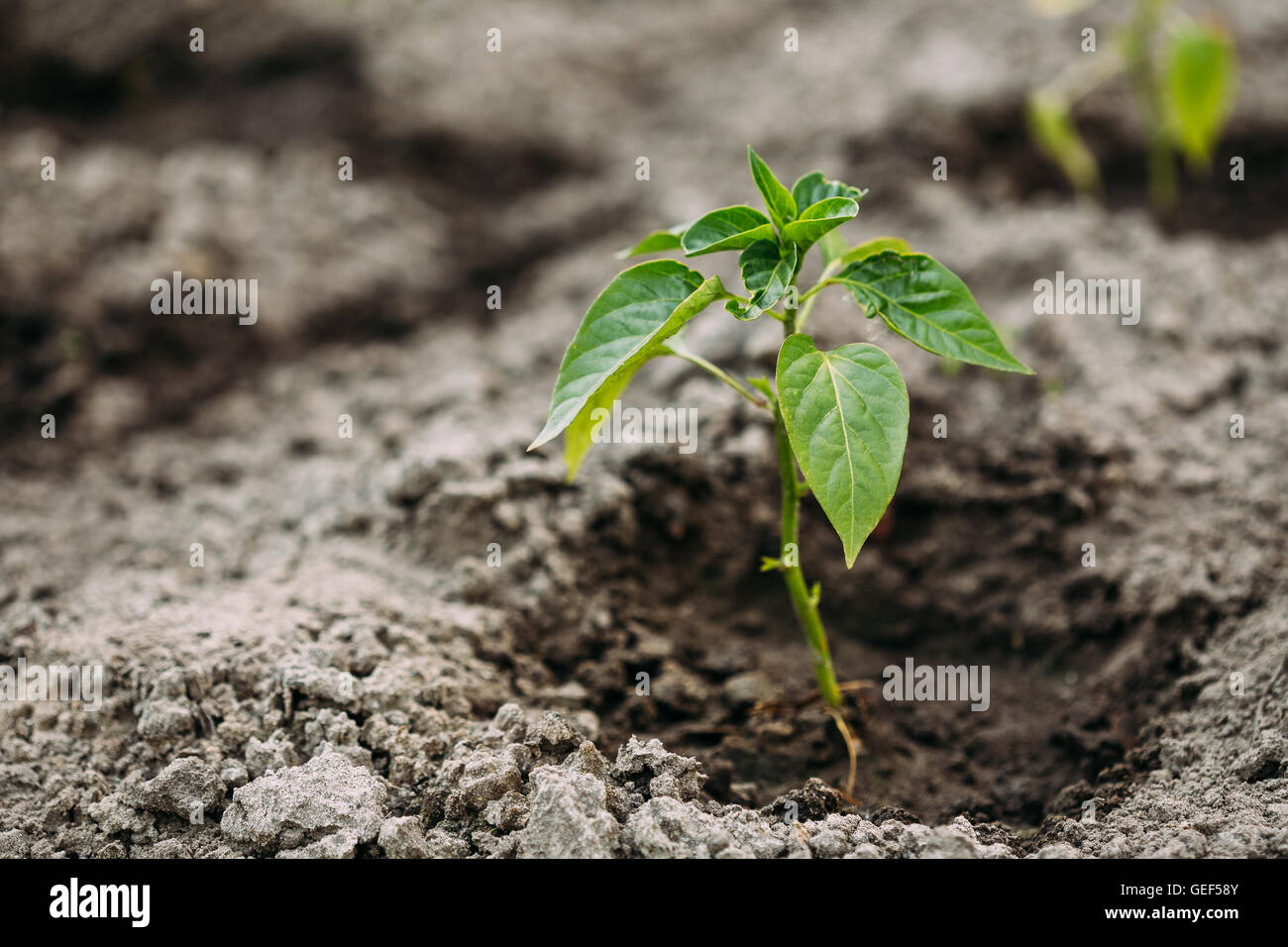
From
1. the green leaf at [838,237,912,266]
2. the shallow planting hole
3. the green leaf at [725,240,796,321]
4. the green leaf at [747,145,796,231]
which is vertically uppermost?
the green leaf at [747,145,796,231]

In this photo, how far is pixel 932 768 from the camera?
6.05 ft

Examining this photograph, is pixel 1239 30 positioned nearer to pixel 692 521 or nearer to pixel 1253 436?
pixel 1253 436

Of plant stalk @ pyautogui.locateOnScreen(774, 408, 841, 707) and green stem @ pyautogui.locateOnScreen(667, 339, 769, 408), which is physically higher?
green stem @ pyautogui.locateOnScreen(667, 339, 769, 408)

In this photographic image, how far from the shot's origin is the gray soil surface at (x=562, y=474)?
1.57 m

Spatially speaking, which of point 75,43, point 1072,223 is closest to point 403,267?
point 75,43

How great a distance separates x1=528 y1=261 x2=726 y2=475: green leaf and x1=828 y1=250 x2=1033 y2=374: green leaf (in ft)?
0.89

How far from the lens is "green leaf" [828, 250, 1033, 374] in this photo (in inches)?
57.7

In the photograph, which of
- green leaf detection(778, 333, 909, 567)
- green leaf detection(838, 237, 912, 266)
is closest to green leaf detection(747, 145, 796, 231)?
green leaf detection(838, 237, 912, 266)

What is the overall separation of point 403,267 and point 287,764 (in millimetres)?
2174

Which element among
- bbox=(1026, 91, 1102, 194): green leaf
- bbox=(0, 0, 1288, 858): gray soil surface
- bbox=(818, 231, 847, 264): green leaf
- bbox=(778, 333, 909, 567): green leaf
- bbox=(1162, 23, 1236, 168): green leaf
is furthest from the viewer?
bbox=(1026, 91, 1102, 194): green leaf

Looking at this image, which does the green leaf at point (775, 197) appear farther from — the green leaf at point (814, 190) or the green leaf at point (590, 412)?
the green leaf at point (590, 412)

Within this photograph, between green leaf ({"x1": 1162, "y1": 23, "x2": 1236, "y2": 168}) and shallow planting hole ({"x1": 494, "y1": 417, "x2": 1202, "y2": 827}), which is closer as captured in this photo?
shallow planting hole ({"x1": 494, "y1": 417, "x2": 1202, "y2": 827})

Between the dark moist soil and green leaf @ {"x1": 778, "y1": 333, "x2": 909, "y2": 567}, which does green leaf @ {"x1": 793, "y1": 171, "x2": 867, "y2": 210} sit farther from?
the dark moist soil

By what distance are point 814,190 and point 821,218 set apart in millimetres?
168
